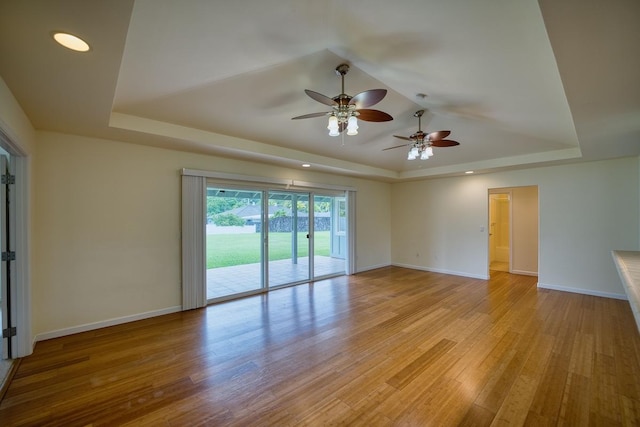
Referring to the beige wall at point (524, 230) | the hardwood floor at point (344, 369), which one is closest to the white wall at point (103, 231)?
the hardwood floor at point (344, 369)

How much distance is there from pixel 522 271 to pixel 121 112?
857cm

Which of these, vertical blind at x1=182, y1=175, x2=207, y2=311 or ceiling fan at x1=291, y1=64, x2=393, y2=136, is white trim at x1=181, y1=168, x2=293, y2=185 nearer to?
vertical blind at x1=182, y1=175, x2=207, y2=311

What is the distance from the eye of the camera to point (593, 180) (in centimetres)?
483

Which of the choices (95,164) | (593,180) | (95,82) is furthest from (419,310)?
(95,164)

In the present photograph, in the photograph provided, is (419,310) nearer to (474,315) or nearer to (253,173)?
(474,315)

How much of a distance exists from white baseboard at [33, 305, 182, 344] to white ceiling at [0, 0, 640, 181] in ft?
7.85

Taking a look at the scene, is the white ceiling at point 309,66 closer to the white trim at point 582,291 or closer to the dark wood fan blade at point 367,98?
the dark wood fan blade at point 367,98

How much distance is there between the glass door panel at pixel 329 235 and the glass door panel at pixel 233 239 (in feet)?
4.74

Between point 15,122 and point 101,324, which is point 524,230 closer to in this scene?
point 101,324

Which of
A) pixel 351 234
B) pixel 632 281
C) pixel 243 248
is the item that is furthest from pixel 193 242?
pixel 632 281

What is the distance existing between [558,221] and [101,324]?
7.75 metres

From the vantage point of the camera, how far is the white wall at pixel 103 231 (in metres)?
3.16

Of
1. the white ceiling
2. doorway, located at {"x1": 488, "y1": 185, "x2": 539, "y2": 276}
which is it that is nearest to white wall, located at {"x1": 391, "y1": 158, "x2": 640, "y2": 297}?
doorway, located at {"x1": 488, "y1": 185, "x2": 539, "y2": 276}

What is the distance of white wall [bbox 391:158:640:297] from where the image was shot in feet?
15.1
